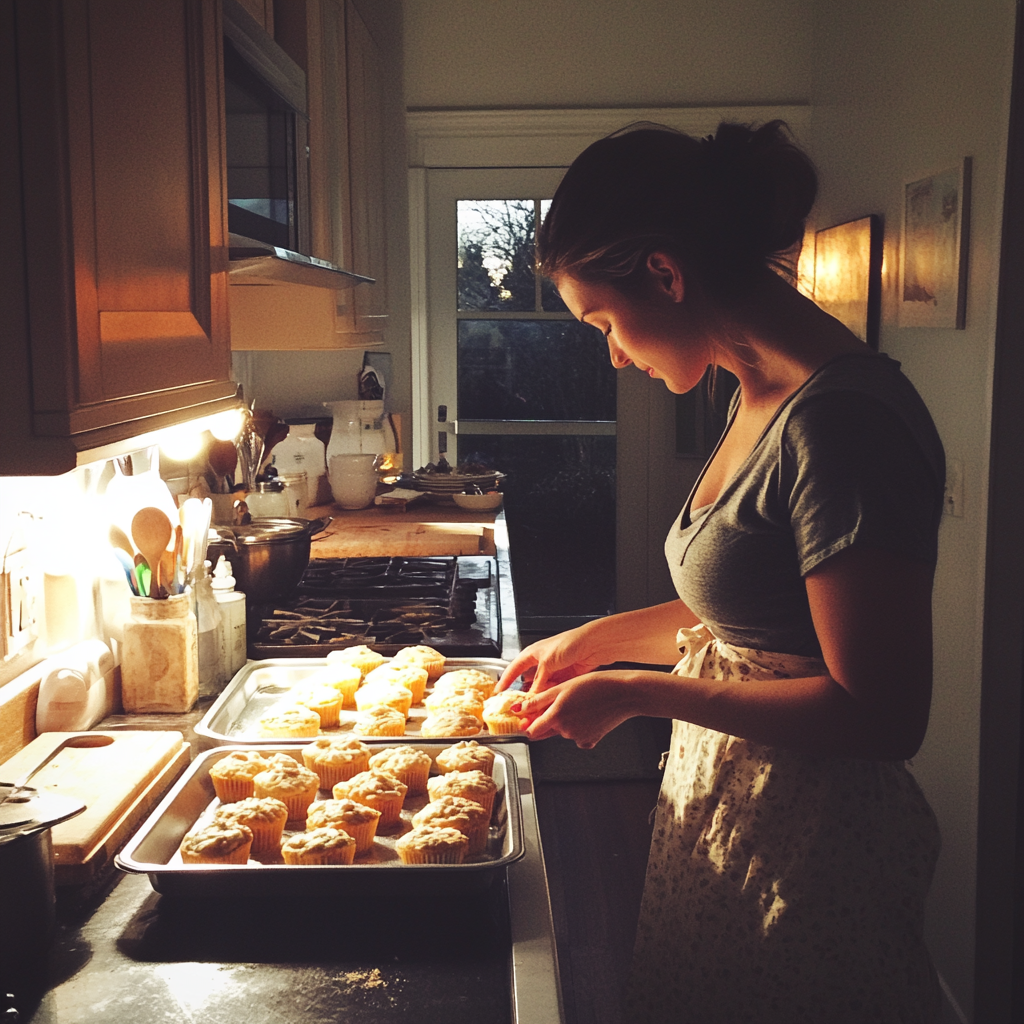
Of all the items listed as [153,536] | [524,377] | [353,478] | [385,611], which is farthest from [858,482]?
[524,377]

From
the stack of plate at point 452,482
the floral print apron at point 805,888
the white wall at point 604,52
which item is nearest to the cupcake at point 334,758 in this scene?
the floral print apron at point 805,888

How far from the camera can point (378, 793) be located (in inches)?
52.1

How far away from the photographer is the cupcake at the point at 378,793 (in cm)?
132

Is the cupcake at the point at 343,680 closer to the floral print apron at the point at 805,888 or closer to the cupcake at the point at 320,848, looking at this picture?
the cupcake at the point at 320,848

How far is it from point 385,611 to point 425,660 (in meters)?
0.45

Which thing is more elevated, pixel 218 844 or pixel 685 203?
pixel 685 203

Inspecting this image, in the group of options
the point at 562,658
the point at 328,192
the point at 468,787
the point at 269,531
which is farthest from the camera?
the point at 328,192

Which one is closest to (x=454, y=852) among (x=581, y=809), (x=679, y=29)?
(x=581, y=809)

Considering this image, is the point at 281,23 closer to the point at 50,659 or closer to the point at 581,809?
the point at 50,659

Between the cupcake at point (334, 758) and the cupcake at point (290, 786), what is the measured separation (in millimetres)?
44

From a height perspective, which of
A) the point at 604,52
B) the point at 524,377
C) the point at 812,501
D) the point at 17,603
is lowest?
the point at 17,603

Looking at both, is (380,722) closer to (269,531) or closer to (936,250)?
(269,531)

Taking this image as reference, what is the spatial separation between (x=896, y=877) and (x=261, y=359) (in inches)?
→ 128

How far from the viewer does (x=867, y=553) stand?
3.28ft
